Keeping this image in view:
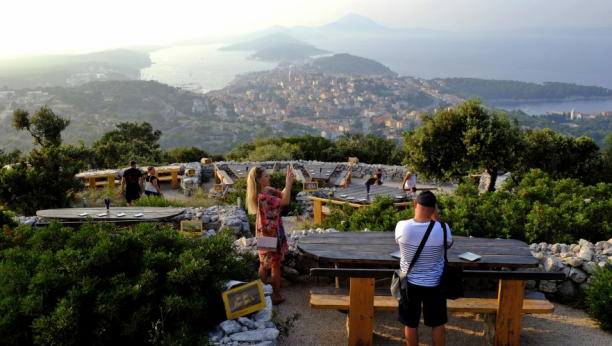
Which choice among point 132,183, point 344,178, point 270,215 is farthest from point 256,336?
point 344,178

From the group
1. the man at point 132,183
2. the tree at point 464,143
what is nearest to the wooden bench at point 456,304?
the man at point 132,183

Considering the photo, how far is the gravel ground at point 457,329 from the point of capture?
3574mm

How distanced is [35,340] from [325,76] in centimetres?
14517

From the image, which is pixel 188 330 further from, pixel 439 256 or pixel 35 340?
pixel 439 256

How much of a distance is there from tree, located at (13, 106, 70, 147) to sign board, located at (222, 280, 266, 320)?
21.7 metres

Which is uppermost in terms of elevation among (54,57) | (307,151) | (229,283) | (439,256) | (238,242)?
(54,57)

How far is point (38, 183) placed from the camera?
840 cm

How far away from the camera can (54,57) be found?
479 ft

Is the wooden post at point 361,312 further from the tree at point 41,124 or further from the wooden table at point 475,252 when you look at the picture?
the tree at point 41,124

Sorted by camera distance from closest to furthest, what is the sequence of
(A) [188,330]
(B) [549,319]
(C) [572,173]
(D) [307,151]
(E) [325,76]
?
(A) [188,330] < (B) [549,319] < (C) [572,173] < (D) [307,151] < (E) [325,76]

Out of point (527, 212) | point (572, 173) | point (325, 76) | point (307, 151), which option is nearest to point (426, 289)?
point (527, 212)

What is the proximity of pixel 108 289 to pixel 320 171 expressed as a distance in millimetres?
11245

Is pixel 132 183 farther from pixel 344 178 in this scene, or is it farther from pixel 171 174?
pixel 344 178

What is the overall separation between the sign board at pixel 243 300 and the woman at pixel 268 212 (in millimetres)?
922
